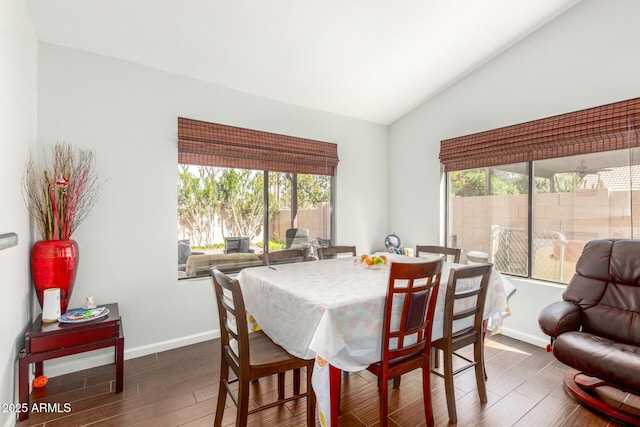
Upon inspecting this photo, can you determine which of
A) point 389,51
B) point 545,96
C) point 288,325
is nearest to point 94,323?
point 288,325

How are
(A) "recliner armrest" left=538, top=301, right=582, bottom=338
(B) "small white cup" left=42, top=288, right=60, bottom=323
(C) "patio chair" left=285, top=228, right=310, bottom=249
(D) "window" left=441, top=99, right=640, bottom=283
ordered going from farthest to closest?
(C) "patio chair" left=285, top=228, right=310, bottom=249 → (D) "window" left=441, top=99, right=640, bottom=283 → (A) "recliner armrest" left=538, top=301, right=582, bottom=338 → (B) "small white cup" left=42, top=288, right=60, bottom=323

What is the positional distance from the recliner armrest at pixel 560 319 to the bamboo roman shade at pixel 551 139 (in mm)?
1391

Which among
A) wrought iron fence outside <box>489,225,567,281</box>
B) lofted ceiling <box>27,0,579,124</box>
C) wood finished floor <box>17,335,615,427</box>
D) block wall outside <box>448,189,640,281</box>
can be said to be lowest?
wood finished floor <box>17,335,615,427</box>

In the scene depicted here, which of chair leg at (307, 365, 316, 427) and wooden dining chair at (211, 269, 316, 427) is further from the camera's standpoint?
chair leg at (307, 365, 316, 427)

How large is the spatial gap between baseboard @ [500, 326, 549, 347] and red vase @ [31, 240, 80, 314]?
3915mm

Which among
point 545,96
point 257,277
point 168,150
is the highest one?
point 545,96

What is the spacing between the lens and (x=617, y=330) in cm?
225

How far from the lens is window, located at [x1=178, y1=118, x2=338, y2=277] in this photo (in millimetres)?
3121

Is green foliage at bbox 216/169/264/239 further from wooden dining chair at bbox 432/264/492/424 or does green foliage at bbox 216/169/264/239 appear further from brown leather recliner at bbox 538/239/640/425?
brown leather recliner at bbox 538/239/640/425

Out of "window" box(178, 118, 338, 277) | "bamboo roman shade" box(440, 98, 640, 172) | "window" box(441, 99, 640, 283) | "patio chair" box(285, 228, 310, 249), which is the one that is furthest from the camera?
"patio chair" box(285, 228, 310, 249)

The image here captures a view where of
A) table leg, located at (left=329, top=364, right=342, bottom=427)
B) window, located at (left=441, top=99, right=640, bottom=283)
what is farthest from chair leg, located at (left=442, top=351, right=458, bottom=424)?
window, located at (left=441, top=99, right=640, bottom=283)

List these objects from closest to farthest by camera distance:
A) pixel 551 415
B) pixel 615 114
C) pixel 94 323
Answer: pixel 551 415 < pixel 94 323 < pixel 615 114

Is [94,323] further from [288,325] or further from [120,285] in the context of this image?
[288,325]

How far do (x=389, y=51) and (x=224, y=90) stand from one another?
1.67 meters
